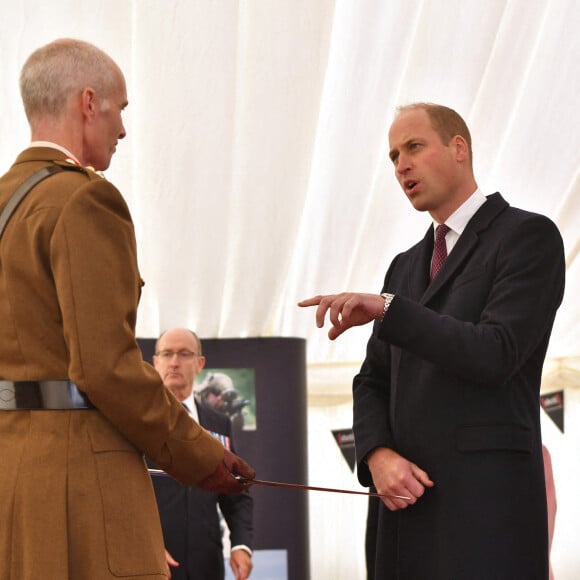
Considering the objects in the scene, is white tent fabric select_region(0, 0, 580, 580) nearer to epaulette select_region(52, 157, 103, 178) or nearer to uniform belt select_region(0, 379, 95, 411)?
epaulette select_region(52, 157, 103, 178)

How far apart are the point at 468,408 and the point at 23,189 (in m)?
1.02

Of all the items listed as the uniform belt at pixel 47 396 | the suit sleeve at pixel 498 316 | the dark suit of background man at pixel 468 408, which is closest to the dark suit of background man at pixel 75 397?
the uniform belt at pixel 47 396

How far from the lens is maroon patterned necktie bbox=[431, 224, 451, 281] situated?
2266 mm

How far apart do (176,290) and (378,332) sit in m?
3.38

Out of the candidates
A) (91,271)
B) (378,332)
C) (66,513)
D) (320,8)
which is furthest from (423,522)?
(320,8)

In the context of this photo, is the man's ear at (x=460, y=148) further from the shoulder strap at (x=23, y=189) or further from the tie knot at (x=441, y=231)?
the shoulder strap at (x=23, y=189)

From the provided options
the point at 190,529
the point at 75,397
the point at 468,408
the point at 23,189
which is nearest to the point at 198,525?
the point at 190,529

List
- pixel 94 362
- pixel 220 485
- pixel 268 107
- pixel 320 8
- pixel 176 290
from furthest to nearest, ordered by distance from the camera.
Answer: pixel 176 290
pixel 268 107
pixel 320 8
pixel 220 485
pixel 94 362

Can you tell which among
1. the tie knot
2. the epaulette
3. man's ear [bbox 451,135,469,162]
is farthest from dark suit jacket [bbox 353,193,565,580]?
the epaulette

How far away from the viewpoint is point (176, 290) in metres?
5.28

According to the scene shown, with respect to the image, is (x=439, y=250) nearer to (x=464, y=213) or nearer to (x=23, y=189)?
(x=464, y=213)

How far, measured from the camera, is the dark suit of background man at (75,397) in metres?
1.72

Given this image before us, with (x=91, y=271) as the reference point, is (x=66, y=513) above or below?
below

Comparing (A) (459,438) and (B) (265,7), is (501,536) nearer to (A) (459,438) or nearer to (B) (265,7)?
(A) (459,438)
